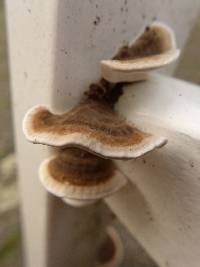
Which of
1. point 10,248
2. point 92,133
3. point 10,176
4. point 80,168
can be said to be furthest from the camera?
point 10,176

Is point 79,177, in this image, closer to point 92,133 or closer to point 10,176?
point 92,133

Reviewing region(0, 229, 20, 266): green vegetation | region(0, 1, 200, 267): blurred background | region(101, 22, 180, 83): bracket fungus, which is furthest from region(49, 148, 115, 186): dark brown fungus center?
region(0, 229, 20, 266): green vegetation

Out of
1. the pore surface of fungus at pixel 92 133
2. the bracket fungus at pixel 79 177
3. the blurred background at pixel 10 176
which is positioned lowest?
the blurred background at pixel 10 176

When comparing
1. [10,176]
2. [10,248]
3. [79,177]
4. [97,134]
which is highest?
[97,134]

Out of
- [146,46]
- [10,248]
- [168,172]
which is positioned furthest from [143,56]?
[10,248]

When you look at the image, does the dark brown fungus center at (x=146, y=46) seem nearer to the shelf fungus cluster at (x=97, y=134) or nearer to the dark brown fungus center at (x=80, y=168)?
the shelf fungus cluster at (x=97, y=134)

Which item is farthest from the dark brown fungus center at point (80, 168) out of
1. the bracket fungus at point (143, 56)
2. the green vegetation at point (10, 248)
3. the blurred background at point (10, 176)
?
the green vegetation at point (10, 248)

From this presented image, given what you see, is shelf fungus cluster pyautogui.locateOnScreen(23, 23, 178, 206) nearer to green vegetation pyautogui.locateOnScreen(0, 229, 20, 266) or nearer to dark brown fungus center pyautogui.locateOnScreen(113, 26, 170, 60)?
dark brown fungus center pyautogui.locateOnScreen(113, 26, 170, 60)
